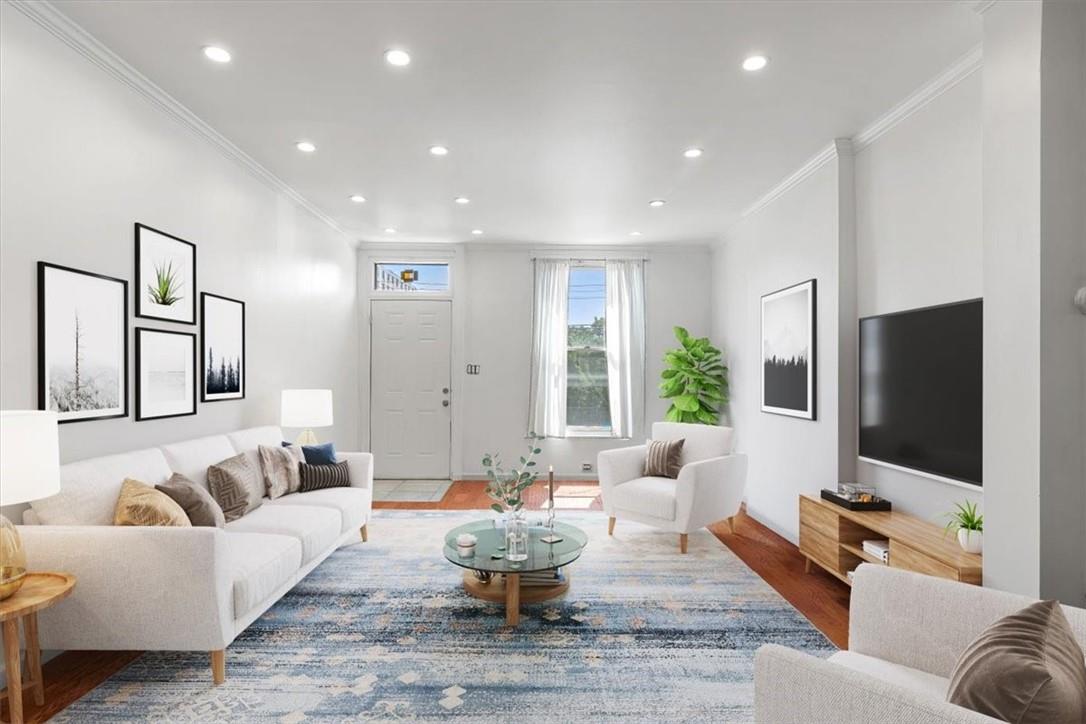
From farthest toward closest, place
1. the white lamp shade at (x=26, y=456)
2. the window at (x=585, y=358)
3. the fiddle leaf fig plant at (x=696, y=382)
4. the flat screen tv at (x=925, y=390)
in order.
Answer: the window at (x=585, y=358) → the fiddle leaf fig plant at (x=696, y=382) → the flat screen tv at (x=925, y=390) → the white lamp shade at (x=26, y=456)

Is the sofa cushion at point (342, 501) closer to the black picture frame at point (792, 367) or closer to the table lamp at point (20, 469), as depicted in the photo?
the table lamp at point (20, 469)

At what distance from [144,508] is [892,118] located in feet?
13.5

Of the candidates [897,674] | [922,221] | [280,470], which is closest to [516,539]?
[280,470]

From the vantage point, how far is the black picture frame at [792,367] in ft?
12.7

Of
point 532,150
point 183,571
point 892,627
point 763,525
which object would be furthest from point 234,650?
point 763,525

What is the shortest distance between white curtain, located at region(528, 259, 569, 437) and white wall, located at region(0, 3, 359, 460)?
2.59 m

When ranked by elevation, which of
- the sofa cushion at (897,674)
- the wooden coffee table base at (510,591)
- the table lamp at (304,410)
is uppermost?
the table lamp at (304,410)

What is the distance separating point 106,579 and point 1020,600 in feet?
9.68

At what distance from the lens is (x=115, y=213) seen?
279cm

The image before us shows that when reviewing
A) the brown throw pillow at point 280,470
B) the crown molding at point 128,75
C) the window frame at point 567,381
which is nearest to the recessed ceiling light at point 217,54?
the crown molding at point 128,75

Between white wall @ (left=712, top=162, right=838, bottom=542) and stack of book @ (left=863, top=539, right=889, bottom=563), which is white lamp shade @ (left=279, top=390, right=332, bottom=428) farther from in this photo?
stack of book @ (left=863, top=539, right=889, bottom=563)

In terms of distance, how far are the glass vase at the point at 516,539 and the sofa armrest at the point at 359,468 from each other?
1.36 metres

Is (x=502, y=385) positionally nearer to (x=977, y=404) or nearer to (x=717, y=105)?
(x=717, y=105)

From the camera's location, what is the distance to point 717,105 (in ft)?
10.2
